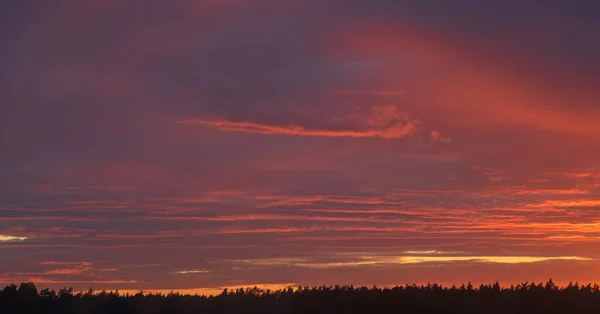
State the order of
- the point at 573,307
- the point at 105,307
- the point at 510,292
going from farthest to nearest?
the point at 105,307, the point at 510,292, the point at 573,307

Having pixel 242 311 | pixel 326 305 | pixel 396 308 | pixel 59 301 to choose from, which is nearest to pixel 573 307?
pixel 396 308

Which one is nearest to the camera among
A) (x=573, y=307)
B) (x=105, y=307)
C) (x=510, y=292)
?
(x=573, y=307)

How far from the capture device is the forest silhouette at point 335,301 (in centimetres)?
9012

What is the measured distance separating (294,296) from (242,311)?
5.21m

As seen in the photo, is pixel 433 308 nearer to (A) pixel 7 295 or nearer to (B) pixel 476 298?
(B) pixel 476 298

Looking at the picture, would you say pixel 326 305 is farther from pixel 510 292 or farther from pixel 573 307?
pixel 573 307

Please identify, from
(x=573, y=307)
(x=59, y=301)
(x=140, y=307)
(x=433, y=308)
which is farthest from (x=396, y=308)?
(x=59, y=301)

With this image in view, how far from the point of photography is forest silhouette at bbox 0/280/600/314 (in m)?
90.1

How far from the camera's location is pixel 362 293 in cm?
10388

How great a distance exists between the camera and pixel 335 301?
103m

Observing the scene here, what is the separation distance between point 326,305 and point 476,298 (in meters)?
15.1

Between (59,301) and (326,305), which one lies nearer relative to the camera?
(326,305)

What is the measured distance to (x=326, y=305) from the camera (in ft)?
340

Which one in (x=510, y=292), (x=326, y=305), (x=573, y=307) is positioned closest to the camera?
(x=573, y=307)
